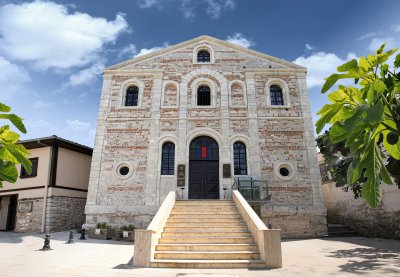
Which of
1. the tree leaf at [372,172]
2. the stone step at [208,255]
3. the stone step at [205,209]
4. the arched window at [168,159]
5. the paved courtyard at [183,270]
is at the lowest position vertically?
the paved courtyard at [183,270]

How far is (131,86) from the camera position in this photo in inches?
625

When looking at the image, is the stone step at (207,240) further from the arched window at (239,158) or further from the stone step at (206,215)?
the arched window at (239,158)

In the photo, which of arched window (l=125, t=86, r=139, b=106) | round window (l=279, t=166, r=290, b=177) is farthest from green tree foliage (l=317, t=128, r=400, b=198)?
arched window (l=125, t=86, r=139, b=106)

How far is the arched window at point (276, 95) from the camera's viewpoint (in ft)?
50.8

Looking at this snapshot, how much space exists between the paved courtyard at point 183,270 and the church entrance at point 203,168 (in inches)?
195

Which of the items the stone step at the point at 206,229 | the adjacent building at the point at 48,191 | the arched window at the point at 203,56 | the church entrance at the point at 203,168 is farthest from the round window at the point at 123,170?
the arched window at the point at 203,56

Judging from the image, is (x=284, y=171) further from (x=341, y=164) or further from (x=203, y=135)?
(x=341, y=164)

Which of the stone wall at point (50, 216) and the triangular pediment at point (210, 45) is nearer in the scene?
the stone wall at point (50, 216)

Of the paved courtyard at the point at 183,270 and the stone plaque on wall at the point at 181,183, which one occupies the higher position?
the stone plaque on wall at the point at 181,183

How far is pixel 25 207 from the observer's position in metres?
14.2

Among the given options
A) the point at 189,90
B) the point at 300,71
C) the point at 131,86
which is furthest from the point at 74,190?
the point at 300,71

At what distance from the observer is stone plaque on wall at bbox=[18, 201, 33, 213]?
1407cm

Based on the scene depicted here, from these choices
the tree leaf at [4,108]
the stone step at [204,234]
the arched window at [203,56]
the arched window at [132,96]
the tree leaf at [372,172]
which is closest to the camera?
the tree leaf at [372,172]

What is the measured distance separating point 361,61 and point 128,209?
12727 millimetres
